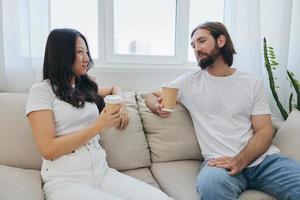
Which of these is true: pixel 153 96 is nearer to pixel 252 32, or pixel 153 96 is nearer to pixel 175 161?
pixel 175 161

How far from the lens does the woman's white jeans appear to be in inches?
51.3

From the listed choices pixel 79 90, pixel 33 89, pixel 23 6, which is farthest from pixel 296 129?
pixel 23 6

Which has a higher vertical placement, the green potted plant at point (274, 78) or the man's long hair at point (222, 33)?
the man's long hair at point (222, 33)

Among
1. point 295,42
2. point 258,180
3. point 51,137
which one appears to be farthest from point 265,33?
point 51,137

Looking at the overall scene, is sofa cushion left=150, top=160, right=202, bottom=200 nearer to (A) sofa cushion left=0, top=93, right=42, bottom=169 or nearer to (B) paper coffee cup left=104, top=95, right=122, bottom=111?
(B) paper coffee cup left=104, top=95, right=122, bottom=111

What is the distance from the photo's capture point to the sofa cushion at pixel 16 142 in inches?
63.7

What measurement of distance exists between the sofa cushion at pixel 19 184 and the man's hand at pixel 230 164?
0.84 m

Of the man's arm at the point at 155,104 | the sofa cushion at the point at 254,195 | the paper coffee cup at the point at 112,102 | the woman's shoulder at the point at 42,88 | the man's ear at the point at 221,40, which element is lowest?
the sofa cushion at the point at 254,195

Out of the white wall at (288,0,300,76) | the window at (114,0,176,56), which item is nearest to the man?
the window at (114,0,176,56)

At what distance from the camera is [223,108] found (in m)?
1.77

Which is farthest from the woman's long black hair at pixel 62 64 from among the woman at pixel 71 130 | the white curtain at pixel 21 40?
the white curtain at pixel 21 40

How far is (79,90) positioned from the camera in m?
1.62

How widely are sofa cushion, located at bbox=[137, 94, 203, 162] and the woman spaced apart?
42 cm

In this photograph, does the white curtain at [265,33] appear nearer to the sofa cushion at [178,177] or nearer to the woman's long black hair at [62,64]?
the sofa cushion at [178,177]
